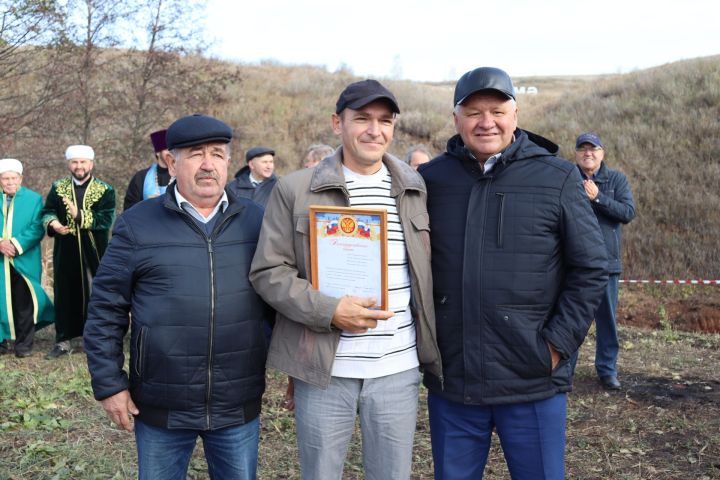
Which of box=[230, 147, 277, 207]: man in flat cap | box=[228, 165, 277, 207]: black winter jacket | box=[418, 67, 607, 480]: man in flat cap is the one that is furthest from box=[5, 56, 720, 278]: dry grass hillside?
box=[418, 67, 607, 480]: man in flat cap

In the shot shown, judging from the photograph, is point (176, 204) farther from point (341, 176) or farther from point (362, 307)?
point (362, 307)

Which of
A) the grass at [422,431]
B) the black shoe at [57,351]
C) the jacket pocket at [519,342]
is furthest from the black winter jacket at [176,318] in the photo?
the black shoe at [57,351]

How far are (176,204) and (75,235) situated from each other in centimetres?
517

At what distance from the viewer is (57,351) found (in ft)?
23.7

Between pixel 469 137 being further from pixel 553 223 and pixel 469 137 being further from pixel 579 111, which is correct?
pixel 579 111

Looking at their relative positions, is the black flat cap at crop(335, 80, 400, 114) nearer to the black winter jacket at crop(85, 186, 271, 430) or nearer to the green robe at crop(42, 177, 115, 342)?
the black winter jacket at crop(85, 186, 271, 430)

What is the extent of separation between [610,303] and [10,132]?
888 centimetres

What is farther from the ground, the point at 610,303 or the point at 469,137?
the point at 469,137

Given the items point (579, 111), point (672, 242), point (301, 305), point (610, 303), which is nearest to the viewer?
point (301, 305)

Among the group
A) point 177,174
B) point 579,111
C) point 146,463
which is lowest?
point 146,463

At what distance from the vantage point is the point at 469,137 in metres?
2.80

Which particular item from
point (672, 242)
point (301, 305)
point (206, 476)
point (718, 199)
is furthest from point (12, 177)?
point (718, 199)

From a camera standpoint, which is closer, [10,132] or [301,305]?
[301,305]

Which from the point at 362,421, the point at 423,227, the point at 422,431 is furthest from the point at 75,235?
the point at 423,227
